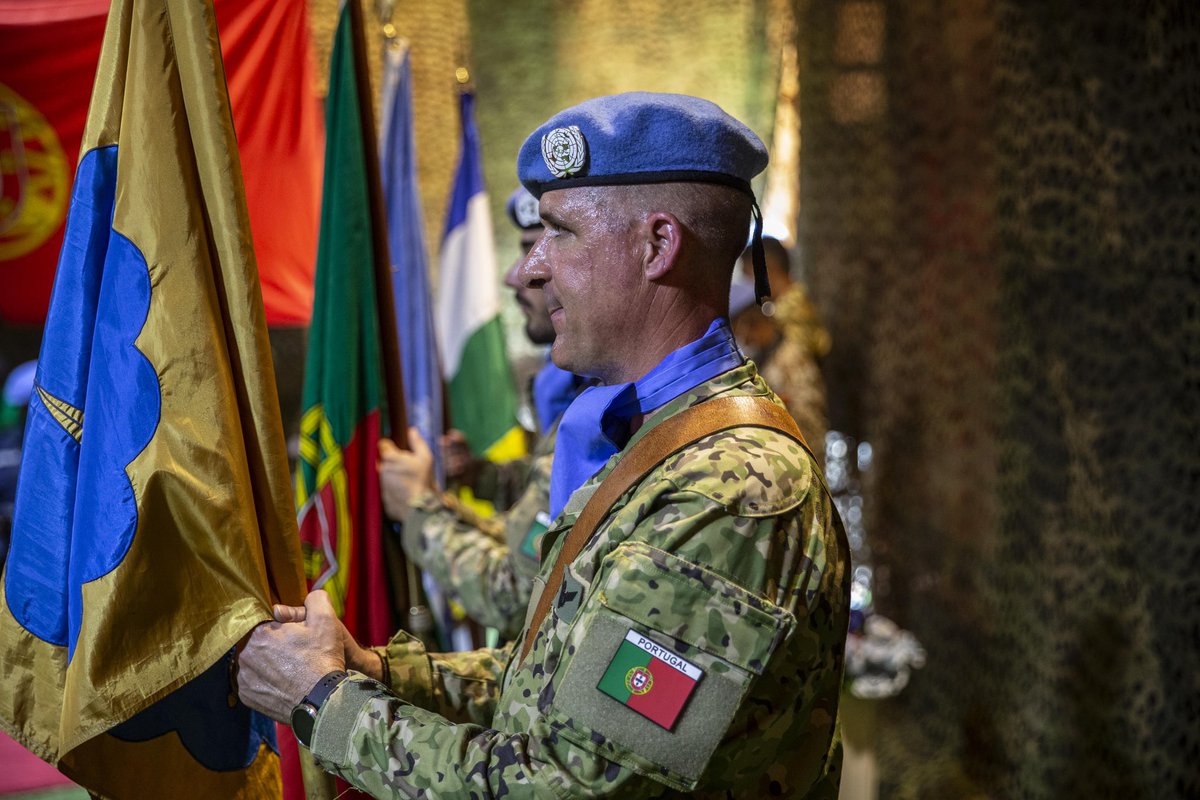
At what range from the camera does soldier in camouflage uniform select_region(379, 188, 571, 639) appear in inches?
79.7

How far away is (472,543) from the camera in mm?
2127

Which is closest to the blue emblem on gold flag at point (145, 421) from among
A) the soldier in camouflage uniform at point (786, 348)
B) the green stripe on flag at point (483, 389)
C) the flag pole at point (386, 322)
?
the flag pole at point (386, 322)

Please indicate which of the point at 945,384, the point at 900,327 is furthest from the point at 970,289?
the point at 900,327

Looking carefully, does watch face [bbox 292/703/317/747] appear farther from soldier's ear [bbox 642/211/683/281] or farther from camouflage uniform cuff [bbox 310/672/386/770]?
soldier's ear [bbox 642/211/683/281]

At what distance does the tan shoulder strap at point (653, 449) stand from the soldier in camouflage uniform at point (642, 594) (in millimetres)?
15

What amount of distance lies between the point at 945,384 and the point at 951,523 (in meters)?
0.54

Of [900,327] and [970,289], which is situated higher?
[970,289]

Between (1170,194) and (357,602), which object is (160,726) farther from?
(1170,194)

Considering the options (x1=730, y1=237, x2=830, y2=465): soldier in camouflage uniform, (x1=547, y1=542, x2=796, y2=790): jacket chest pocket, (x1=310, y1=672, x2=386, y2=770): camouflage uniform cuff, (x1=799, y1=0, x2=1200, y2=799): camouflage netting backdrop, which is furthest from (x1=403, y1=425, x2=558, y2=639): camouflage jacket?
(x1=730, y1=237, x2=830, y2=465): soldier in camouflage uniform

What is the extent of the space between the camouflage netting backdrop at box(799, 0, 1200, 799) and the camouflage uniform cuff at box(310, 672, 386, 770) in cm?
215

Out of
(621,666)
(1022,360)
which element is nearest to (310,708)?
(621,666)

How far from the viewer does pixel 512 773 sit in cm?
110

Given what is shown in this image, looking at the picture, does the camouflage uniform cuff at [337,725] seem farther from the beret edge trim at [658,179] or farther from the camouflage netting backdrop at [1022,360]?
the camouflage netting backdrop at [1022,360]

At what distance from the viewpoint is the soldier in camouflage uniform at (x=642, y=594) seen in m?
1.07
